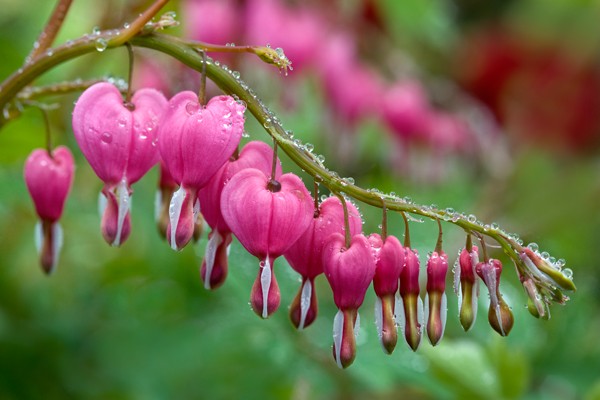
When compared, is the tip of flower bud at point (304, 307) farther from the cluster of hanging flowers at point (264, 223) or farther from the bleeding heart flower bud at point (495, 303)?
the bleeding heart flower bud at point (495, 303)

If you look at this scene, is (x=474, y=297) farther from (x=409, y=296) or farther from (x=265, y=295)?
Result: (x=265, y=295)

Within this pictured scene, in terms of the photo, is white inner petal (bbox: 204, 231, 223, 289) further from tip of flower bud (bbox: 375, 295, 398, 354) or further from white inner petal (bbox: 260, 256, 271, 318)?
tip of flower bud (bbox: 375, 295, 398, 354)

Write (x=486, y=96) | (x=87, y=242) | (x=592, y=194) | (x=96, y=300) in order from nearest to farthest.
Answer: (x=96, y=300), (x=87, y=242), (x=592, y=194), (x=486, y=96)

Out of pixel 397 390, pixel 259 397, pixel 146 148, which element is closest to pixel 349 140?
pixel 397 390

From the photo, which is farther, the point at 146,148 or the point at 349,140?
the point at 349,140

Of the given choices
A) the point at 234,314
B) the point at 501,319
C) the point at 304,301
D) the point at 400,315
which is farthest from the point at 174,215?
the point at 234,314

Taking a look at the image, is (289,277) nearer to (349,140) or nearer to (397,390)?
(397,390)

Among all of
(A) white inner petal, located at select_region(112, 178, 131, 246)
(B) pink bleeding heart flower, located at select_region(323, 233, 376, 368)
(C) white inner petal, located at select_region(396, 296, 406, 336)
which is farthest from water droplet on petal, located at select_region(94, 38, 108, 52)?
(C) white inner petal, located at select_region(396, 296, 406, 336)
